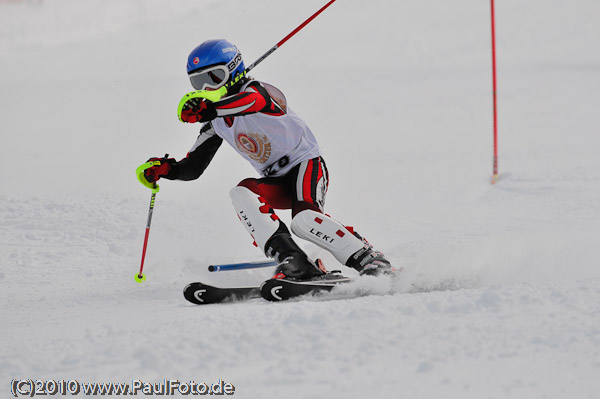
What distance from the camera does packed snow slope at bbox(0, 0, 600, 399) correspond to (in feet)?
7.54

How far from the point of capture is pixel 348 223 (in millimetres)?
6531

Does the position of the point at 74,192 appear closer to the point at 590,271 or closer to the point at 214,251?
the point at 214,251

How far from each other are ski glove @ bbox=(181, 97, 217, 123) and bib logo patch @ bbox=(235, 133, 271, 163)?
0.47 meters

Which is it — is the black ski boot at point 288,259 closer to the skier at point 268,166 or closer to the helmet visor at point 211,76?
the skier at point 268,166

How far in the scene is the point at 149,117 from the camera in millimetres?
11375

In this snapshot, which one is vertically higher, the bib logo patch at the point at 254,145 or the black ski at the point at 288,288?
the bib logo patch at the point at 254,145

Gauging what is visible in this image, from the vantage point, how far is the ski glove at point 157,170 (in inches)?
161

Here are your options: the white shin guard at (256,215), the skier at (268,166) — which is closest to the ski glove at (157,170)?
the skier at (268,166)

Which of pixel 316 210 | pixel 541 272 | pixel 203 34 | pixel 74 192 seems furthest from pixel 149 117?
pixel 541 272

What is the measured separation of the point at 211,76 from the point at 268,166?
0.63m

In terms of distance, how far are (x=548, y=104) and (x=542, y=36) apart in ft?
22.2

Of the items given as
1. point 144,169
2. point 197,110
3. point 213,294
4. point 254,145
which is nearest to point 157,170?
point 144,169
